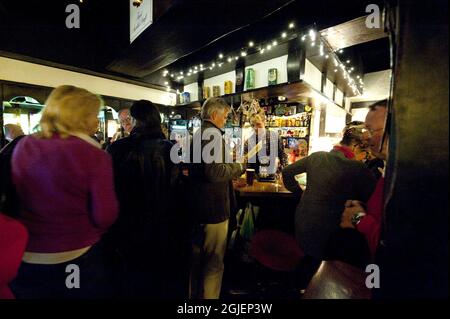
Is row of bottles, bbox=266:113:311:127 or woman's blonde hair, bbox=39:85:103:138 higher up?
row of bottles, bbox=266:113:311:127

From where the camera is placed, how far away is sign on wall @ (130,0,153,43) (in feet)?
9.96

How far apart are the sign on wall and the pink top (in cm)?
264

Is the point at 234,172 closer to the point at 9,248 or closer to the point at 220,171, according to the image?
the point at 220,171

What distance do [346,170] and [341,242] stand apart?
2.66ft

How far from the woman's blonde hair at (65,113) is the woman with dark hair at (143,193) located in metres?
0.63

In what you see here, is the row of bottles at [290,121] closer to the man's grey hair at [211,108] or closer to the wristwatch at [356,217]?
the man's grey hair at [211,108]

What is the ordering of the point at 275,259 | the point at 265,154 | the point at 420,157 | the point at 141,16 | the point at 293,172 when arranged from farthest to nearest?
1. the point at 265,154
2. the point at 141,16
3. the point at 293,172
4. the point at 275,259
5. the point at 420,157

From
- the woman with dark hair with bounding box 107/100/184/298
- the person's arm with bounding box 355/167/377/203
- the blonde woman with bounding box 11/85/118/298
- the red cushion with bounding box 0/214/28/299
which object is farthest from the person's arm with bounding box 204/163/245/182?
the red cushion with bounding box 0/214/28/299

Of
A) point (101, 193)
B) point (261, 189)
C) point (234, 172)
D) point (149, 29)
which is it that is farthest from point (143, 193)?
point (149, 29)

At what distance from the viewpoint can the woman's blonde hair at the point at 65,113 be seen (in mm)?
1207

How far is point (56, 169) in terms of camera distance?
3.71 feet

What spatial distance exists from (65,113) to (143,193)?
0.90m

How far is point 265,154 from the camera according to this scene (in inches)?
156

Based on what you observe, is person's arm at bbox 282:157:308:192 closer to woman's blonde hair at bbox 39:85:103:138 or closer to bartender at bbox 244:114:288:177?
bartender at bbox 244:114:288:177
